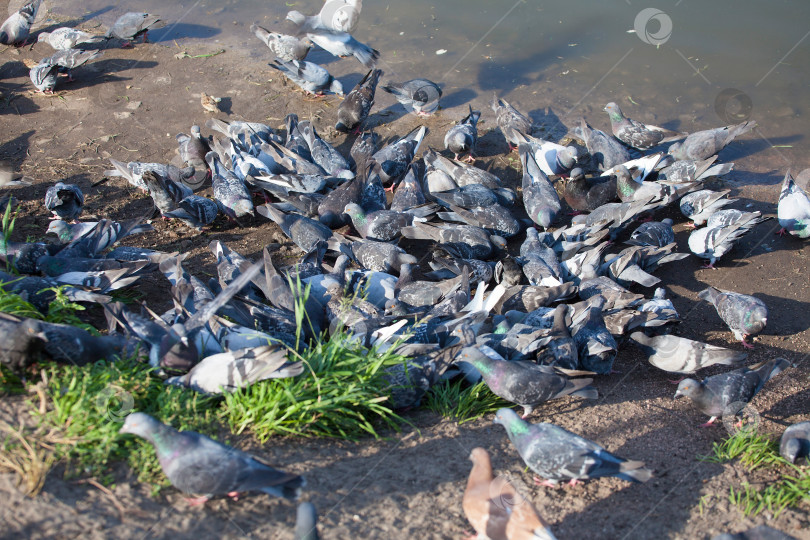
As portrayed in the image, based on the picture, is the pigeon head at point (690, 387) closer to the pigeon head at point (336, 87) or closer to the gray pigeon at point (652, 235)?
the gray pigeon at point (652, 235)

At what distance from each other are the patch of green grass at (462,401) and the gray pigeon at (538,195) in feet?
8.52

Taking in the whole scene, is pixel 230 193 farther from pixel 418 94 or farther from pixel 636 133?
pixel 636 133

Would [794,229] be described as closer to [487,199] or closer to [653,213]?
[653,213]

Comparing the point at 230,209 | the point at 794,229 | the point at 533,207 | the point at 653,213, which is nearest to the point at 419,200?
the point at 533,207

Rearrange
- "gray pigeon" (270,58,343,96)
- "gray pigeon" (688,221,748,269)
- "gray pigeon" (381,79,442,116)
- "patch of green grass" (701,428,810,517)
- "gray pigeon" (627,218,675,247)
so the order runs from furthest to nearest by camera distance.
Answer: "gray pigeon" (270,58,343,96) < "gray pigeon" (381,79,442,116) < "gray pigeon" (627,218,675,247) < "gray pigeon" (688,221,748,269) < "patch of green grass" (701,428,810,517)

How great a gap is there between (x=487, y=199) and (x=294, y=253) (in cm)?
217

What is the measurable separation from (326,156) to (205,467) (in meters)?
4.61

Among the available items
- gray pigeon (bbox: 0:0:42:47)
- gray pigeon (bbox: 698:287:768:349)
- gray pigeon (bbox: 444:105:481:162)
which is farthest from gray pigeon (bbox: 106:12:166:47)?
gray pigeon (bbox: 698:287:768:349)

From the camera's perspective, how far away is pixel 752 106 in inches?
327

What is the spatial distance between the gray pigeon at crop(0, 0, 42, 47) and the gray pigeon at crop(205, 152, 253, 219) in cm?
541

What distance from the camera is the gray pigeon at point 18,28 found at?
29.4ft

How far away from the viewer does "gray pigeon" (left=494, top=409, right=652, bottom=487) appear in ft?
10.5

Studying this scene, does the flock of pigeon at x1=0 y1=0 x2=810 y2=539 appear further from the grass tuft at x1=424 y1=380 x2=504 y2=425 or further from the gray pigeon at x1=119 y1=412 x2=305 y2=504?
the grass tuft at x1=424 y1=380 x2=504 y2=425

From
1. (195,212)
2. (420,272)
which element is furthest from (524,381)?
(195,212)
